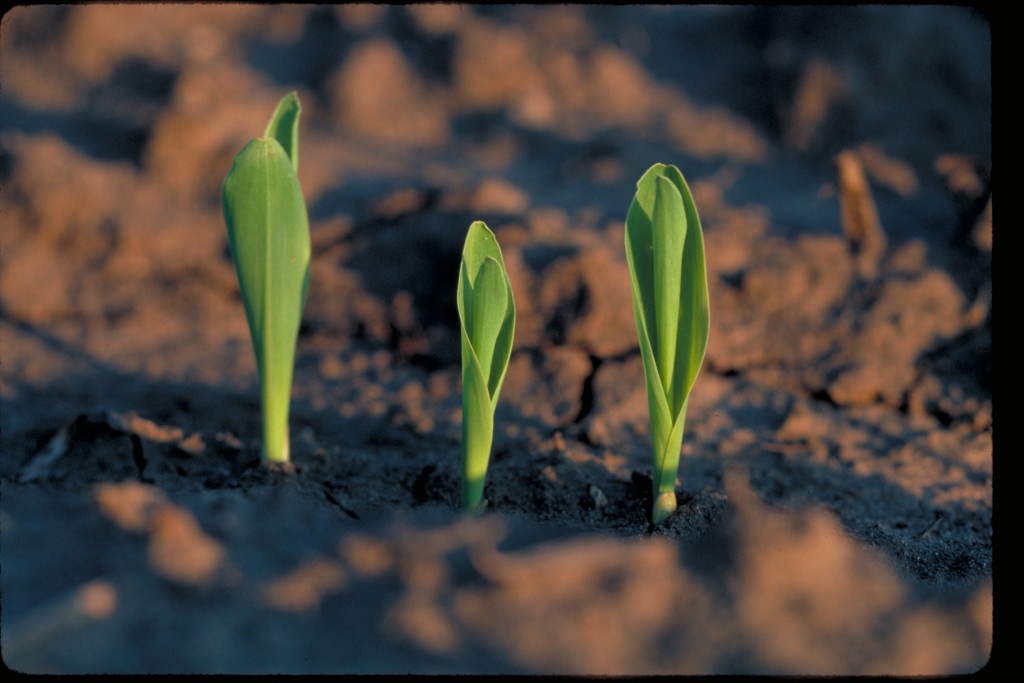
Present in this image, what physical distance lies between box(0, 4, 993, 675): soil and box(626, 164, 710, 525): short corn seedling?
182 mm

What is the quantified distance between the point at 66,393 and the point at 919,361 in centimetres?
167

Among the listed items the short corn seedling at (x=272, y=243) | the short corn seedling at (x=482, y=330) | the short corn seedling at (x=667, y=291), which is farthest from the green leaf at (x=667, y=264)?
the short corn seedling at (x=272, y=243)

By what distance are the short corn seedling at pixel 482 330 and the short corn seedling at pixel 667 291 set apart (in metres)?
0.18

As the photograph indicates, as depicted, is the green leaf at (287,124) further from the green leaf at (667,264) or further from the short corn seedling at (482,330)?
the green leaf at (667,264)

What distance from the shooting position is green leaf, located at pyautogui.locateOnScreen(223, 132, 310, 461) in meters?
1.35

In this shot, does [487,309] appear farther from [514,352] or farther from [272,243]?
[514,352]

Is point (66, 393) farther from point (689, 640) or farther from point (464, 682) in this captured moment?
point (689, 640)

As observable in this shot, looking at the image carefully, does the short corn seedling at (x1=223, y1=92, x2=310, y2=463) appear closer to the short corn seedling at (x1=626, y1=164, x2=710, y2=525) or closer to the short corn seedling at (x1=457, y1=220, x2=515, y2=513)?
the short corn seedling at (x1=457, y1=220, x2=515, y2=513)

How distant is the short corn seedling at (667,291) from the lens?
1.28m

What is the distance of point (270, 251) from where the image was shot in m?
1.41

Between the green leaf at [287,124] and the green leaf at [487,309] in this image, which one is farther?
the green leaf at [287,124]

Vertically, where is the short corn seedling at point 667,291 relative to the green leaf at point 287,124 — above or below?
below

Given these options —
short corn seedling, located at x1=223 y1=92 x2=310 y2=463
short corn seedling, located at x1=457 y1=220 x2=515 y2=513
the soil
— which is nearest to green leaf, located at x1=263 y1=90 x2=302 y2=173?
short corn seedling, located at x1=223 y1=92 x2=310 y2=463

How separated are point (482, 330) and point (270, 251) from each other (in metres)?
0.35
